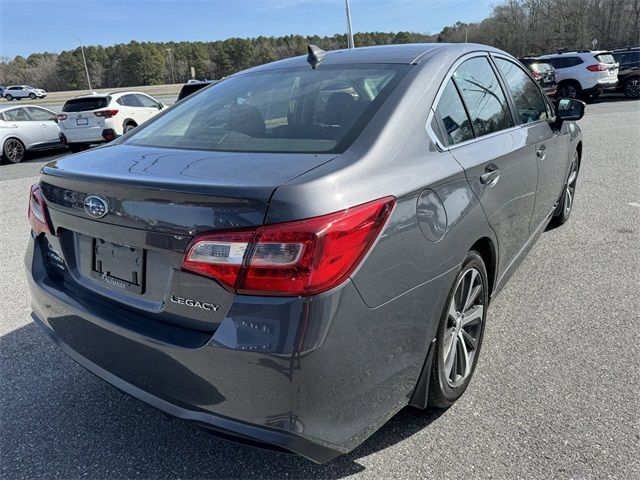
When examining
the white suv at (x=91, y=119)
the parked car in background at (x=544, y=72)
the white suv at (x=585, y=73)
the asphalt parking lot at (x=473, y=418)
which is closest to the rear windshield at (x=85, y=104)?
the white suv at (x=91, y=119)

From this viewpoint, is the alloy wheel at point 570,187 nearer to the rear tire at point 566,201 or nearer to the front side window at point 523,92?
the rear tire at point 566,201

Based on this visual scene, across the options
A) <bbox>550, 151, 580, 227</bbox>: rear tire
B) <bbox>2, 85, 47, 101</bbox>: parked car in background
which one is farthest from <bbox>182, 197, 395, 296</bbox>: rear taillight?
<bbox>2, 85, 47, 101</bbox>: parked car in background

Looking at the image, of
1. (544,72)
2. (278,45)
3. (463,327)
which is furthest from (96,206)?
(278,45)

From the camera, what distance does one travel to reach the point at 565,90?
19672mm

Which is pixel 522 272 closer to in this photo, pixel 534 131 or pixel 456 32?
pixel 534 131

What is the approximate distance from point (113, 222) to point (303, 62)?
5.02 ft

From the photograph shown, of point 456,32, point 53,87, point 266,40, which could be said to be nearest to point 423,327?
point 456,32

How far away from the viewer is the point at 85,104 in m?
13.5

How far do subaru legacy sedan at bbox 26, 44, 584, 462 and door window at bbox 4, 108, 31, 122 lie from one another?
1275 centimetres

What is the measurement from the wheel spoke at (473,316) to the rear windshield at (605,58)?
64.7ft

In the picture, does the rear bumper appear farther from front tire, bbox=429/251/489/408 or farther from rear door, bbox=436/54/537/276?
rear door, bbox=436/54/537/276

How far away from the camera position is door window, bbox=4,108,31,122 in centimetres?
1302

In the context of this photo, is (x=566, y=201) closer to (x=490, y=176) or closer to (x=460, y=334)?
(x=490, y=176)

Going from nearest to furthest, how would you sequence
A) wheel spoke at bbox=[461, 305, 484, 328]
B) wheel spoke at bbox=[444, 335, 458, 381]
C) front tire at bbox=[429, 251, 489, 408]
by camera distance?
front tire at bbox=[429, 251, 489, 408], wheel spoke at bbox=[444, 335, 458, 381], wheel spoke at bbox=[461, 305, 484, 328]
